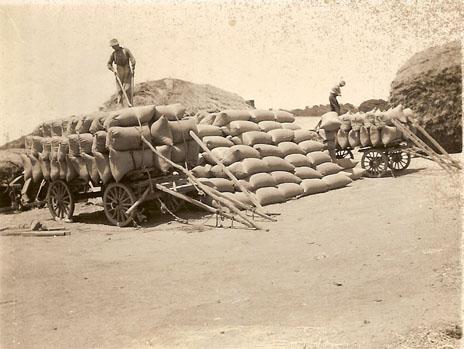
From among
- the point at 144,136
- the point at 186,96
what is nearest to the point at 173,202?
the point at 144,136

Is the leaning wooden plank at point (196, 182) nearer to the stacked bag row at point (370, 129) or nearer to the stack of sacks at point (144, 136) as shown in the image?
the stack of sacks at point (144, 136)

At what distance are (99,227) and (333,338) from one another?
19.9 feet

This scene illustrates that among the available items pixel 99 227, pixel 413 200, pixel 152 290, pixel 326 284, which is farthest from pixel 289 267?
pixel 99 227

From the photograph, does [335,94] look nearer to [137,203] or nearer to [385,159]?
[385,159]

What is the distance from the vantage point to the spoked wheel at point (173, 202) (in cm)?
935

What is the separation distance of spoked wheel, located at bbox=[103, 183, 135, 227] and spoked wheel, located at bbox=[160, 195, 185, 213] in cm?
79

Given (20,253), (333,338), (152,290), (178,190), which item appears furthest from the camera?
(178,190)

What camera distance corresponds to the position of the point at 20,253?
23.0ft

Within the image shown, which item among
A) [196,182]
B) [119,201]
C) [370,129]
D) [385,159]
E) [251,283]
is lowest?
[251,283]

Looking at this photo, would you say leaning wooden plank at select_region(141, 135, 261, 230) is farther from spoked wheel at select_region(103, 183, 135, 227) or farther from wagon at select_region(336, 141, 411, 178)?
wagon at select_region(336, 141, 411, 178)

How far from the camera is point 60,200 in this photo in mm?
9828

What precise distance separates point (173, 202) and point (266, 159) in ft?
6.30

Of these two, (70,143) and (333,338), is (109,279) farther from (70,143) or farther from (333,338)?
(70,143)

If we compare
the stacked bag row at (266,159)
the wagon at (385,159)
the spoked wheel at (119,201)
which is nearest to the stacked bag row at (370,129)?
the wagon at (385,159)
